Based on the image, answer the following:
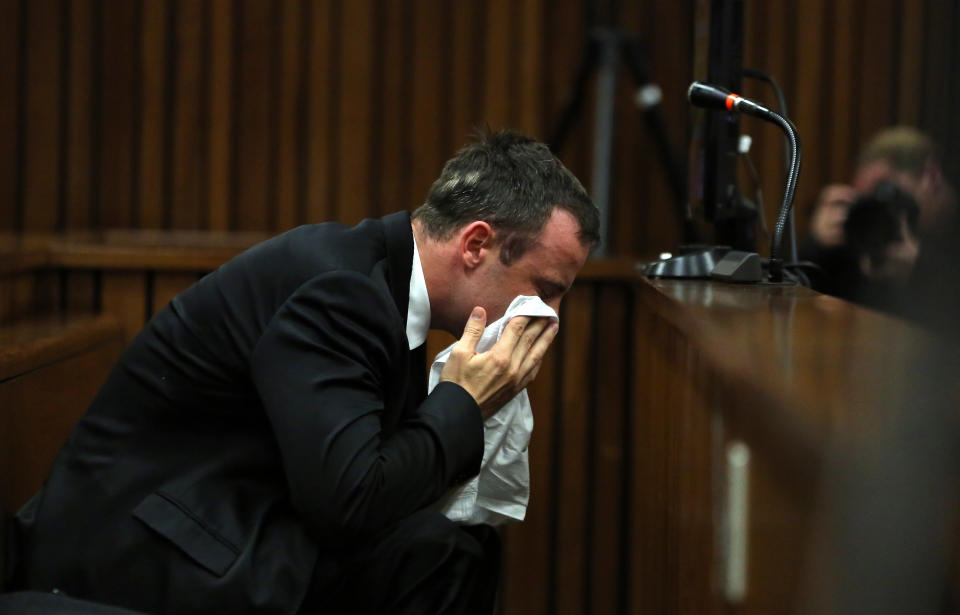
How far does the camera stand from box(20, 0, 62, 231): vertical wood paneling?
3.26 metres

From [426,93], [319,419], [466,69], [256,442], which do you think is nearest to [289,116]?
[426,93]

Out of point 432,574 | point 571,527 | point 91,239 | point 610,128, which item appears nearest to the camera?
point 432,574

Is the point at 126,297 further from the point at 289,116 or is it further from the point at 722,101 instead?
the point at 722,101

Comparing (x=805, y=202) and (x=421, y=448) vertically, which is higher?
(x=805, y=202)

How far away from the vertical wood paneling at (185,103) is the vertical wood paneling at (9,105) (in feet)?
1.46

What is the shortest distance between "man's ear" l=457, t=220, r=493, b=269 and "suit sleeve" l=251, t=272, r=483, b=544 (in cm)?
20

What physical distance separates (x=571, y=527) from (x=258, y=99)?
5.39ft

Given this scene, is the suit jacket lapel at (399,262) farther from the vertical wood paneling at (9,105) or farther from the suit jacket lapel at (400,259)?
the vertical wood paneling at (9,105)

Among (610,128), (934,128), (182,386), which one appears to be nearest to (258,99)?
(610,128)

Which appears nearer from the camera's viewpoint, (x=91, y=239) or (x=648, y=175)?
(x=91, y=239)

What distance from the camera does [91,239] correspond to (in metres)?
2.82

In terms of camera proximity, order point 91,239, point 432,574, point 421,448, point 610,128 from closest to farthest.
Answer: point 421,448, point 432,574, point 91,239, point 610,128

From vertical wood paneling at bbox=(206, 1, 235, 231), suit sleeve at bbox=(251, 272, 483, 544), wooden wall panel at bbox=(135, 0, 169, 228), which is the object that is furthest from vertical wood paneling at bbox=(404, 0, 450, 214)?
suit sleeve at bbox=(251, 272, 483, 544)

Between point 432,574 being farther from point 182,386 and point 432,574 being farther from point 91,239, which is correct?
point 91,239
